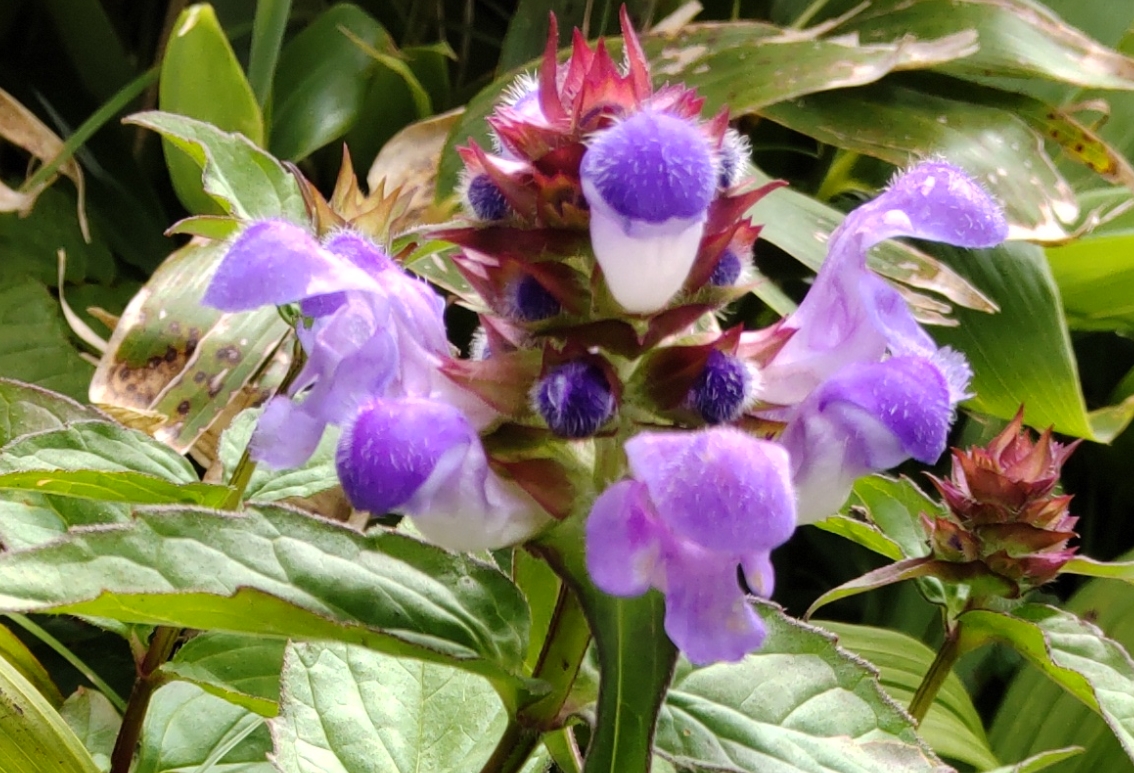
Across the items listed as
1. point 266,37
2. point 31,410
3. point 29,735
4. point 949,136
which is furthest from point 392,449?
point 949,136

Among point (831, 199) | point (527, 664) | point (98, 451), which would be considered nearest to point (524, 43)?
point (831, 199)

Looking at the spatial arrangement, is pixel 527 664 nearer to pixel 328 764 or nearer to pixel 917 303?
pixel 328 764

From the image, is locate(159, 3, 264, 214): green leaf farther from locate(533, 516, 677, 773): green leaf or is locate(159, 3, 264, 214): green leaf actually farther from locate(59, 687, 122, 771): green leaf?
locate(533, 516, 677, 773): green leaf

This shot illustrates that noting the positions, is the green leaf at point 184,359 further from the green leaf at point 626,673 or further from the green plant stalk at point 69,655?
the green leaf at point 626,673

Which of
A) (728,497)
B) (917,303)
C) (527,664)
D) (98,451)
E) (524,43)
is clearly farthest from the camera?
(524,43)

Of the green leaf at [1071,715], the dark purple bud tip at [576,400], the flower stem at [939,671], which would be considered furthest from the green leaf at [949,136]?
the dark purple bud tip at [576,400]

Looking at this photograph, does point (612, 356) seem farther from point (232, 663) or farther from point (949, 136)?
point (949, 136)
